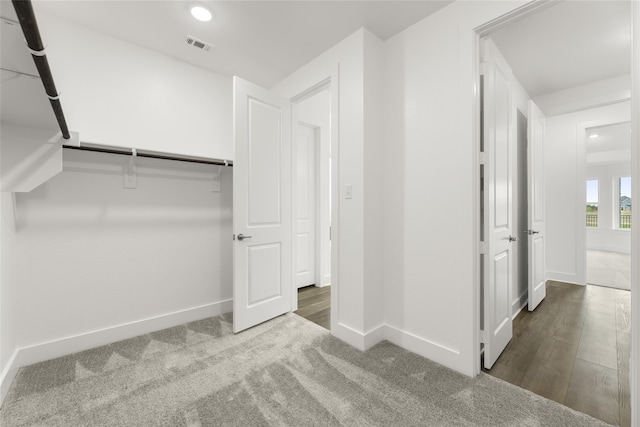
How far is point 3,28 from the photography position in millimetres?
765

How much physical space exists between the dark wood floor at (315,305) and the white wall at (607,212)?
852 cm

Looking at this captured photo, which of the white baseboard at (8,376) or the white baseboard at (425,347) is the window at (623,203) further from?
the white baseboard at (8,376)

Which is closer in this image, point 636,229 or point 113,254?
point 636,229

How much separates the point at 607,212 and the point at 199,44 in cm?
1048

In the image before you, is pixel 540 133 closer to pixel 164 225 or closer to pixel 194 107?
pixel 194 107

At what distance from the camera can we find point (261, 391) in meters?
1.59

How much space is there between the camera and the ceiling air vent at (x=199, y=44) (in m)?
2.23

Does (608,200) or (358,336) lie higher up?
(608,200)

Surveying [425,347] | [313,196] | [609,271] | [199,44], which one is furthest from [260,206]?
[609,271]

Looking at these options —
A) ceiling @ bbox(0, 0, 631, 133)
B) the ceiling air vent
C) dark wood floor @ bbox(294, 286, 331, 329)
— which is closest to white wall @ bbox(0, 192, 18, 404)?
ceiling @ bbox(0, 0, 631, 133)

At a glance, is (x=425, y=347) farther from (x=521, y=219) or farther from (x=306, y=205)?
(x=306, y=205)

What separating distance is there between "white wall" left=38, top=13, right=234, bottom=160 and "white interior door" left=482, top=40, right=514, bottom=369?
237 cm

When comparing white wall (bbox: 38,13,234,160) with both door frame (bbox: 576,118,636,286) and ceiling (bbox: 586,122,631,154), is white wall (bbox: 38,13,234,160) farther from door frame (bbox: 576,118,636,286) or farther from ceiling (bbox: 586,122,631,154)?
ceiling (bbox: 586,122,631,154)

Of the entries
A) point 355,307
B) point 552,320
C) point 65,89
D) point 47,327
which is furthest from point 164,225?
point 552,320
